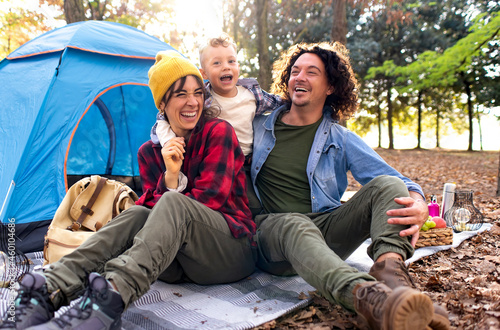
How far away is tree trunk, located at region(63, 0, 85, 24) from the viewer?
253 inches

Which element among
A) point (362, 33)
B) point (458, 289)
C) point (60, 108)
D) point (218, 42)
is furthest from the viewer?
point (362, 33)

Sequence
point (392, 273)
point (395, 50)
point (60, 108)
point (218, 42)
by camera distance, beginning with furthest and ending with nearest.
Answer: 1. point (395, 50)
2. point (60, 108)
3. point (218, 42)
4. point (392, 273)

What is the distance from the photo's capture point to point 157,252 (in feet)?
A: 5.64

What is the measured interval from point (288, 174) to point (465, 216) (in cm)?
200

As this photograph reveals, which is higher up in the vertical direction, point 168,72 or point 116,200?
point 168,72

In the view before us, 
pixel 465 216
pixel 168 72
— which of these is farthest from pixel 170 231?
pixel 465 216

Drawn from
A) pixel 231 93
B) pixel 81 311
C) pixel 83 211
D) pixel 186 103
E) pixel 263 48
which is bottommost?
pixel 81 311

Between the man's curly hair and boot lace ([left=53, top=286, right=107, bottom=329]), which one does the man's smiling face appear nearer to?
the man's curly hair

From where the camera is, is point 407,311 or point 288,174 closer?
point 407,311

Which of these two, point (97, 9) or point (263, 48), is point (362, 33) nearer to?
point (263, 48)

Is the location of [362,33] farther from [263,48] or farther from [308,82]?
[308,82]

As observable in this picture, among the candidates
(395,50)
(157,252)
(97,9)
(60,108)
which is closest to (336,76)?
(157,252)

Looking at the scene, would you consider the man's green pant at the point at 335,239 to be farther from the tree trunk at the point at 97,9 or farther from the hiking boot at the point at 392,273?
the tree trunk at the point at 97,9

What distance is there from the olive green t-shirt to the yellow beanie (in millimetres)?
739
